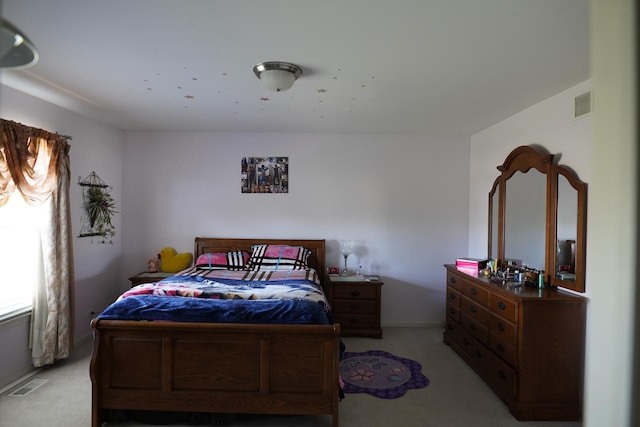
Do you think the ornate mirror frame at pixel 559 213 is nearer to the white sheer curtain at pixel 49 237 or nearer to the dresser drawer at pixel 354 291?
the dresser drawer at pixel 354 291

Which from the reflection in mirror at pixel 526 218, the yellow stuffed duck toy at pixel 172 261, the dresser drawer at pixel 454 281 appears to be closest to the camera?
the reflection in mirror at pixel 526 218

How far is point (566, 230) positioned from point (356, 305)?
210 cm

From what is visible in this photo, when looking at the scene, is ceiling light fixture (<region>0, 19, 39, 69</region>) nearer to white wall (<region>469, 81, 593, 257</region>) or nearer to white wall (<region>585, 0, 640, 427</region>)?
white wall (<region>585, 0, 640, 427</region>)

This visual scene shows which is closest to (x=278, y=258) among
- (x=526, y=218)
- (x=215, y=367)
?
(x=215, y=367)

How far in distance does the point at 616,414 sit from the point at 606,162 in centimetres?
27

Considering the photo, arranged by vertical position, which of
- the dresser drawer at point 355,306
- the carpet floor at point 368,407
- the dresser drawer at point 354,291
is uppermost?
the dresser drawer at point 354,291

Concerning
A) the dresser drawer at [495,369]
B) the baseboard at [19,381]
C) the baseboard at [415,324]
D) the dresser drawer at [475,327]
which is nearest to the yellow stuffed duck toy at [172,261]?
the baseboard at [19,381]

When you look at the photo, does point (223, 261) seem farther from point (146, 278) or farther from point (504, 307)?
point (504, 307)

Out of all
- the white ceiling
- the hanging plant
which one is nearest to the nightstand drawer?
the white ceiling

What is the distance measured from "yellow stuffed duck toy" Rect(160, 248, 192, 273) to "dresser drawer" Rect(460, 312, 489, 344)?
3.10 meters

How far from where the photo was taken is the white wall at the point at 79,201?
2.67 meters

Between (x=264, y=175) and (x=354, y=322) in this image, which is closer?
(x=354, y=322)

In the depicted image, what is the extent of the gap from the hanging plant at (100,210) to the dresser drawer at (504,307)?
3958mm

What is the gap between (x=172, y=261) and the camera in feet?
13.1
